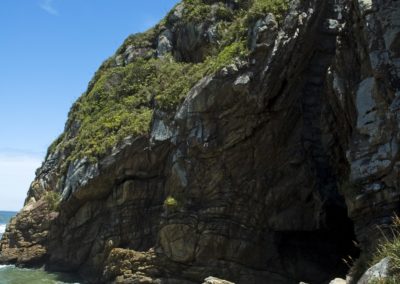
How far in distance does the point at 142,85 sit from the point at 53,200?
28.8 ft

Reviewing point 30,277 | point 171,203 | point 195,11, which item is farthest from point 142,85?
point 30,277

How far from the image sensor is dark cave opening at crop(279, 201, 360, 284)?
22.1 m

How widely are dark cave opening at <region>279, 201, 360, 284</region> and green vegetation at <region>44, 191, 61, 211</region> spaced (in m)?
13.7

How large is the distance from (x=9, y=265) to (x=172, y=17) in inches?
742

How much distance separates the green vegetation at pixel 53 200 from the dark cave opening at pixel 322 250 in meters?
13.7

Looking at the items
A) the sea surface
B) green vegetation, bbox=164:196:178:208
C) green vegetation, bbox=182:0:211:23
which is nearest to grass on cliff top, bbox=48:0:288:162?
green vegetation, bbox=182:0:211:23

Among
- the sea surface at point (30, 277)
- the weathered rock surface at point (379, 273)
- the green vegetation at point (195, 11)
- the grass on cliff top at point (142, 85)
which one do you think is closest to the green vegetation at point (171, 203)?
the grass on cliff top at point (142, 85)

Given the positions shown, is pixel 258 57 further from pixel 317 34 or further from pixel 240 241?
pixel 240 241

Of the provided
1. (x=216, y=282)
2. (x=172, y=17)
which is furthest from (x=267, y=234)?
(x=172, y=17)

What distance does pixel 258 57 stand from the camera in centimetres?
2195

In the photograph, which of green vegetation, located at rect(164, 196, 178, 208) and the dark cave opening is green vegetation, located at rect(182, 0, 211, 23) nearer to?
green vegetation, located at rect(164, 196, 178, 208)

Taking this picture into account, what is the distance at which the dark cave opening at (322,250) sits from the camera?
22.1 meters

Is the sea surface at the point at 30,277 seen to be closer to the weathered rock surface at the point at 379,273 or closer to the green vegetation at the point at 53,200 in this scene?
the green vegetation at the point at 53,200

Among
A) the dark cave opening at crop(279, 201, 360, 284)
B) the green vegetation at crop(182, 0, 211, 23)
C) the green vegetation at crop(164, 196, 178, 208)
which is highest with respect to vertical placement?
the green vegetation at crop(182, 0, 211, 23)
